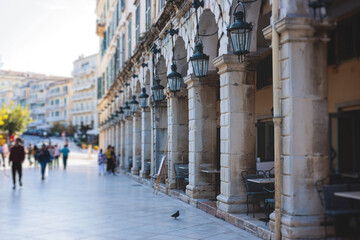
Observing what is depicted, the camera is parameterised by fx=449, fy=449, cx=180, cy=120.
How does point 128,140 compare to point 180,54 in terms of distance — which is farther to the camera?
point 128,140

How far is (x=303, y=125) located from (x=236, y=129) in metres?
2.58

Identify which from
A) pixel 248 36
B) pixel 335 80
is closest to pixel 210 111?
pixel 335 80

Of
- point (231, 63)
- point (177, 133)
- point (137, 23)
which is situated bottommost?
point (177, 133)

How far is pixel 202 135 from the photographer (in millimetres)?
11875

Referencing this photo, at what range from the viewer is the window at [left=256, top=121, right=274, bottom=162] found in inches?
545

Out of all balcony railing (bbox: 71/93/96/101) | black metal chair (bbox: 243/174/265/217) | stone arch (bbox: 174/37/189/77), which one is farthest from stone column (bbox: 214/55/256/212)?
balcony railing (bbox: 71/93/96/101)

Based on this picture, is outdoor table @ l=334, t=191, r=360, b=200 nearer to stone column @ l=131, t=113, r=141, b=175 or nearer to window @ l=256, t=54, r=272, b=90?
window @ l=256, t=54, r=272, b=90

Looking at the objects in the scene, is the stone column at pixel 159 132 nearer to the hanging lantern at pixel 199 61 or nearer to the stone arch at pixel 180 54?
the stone arch at pixel 180 54

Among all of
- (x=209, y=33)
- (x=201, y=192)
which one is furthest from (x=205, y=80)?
(x=201, y=192)

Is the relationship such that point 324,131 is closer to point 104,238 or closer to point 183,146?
point 104,238

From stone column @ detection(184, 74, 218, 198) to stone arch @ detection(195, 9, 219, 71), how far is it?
1.89ft

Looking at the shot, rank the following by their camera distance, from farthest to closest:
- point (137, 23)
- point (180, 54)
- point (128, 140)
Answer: point (128, 140), point (137, 23), point (180, 54)

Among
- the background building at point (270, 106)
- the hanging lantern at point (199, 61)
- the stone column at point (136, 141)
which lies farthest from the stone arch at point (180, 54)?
the stone column at point (136, 141)

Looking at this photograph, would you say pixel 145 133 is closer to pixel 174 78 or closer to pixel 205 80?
pixel 174 78
